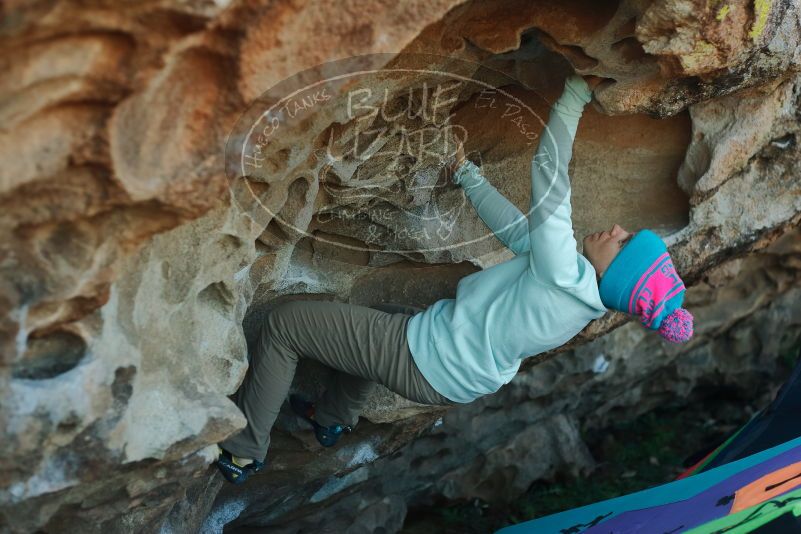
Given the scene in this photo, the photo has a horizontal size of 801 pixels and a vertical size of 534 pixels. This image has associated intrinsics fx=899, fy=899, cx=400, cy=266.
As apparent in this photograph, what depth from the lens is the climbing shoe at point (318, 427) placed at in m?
2.30

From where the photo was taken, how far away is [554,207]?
6.21ft

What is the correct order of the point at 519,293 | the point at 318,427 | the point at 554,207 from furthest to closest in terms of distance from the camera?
the point at 318,427 → the point at 519,293 → the point at 554,207

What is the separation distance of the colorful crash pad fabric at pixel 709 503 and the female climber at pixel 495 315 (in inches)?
16.6

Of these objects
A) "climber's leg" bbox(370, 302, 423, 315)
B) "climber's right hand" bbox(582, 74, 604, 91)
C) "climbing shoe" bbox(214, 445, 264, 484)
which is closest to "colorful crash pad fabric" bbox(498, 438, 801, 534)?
"climber's leg" bbox(370, 302, 423, 315)

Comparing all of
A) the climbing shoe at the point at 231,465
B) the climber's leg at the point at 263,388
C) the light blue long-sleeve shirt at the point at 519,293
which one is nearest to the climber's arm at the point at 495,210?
the light blue long-sleeve shirt at the point at 519,293

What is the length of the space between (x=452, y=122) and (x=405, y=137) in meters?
0.18

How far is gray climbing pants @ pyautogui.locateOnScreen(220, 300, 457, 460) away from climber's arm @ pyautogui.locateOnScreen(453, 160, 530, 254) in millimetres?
296

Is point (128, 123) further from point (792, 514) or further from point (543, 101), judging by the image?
point (792, 514)

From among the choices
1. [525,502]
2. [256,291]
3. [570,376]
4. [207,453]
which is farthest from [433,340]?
[525,502]

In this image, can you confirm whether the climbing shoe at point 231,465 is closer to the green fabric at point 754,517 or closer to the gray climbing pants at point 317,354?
the gray climbing pants at point 317,354

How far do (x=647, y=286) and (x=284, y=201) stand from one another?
2.65 ft

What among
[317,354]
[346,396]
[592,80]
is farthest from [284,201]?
[592,80]

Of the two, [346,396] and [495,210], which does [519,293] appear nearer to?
[495,210]

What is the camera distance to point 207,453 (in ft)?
5.63
